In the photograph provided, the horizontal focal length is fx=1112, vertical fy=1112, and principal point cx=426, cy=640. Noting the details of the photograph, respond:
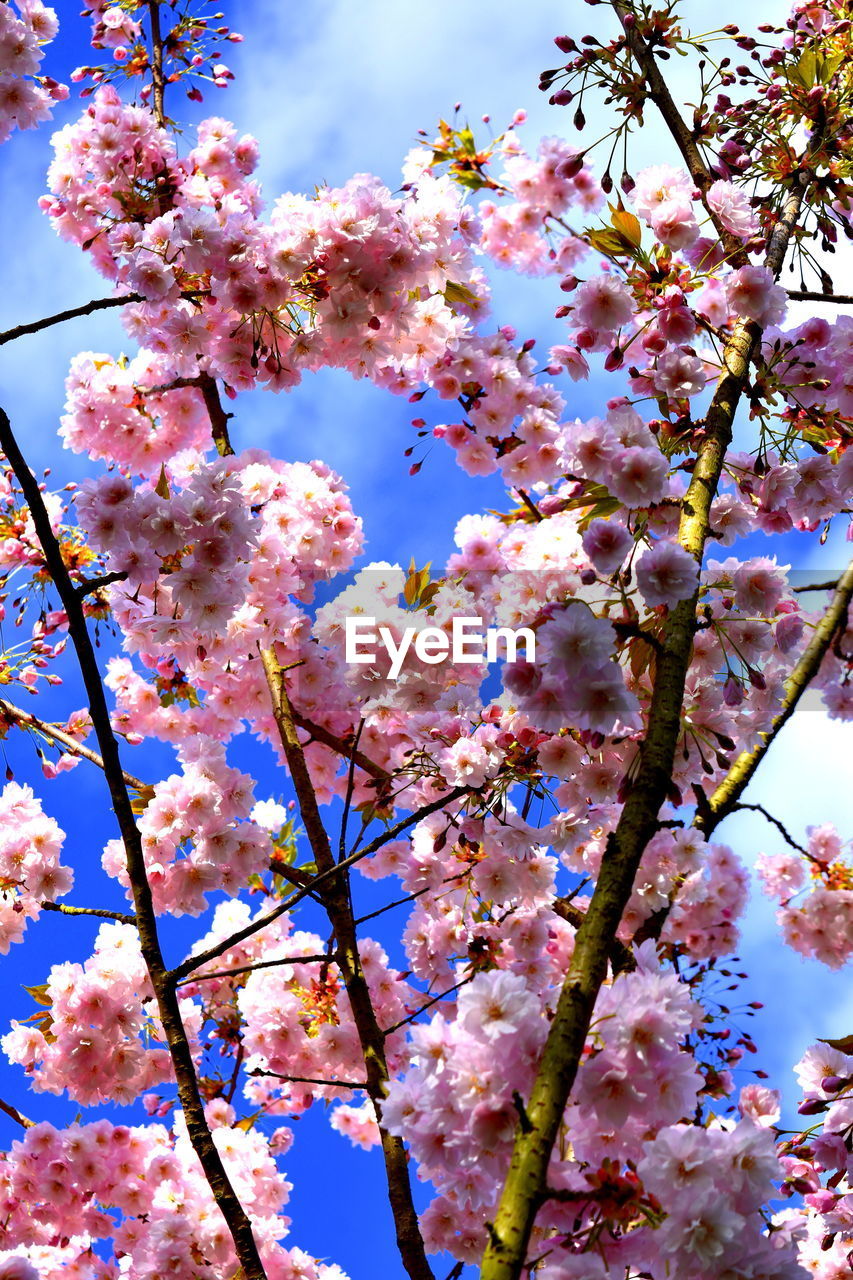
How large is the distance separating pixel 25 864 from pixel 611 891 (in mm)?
2926

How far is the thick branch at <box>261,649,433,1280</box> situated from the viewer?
3068 mm

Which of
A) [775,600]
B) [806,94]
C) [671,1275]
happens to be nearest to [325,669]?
[775,600]

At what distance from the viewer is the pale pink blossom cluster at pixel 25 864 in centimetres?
414

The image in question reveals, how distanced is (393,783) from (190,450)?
2.06 metres

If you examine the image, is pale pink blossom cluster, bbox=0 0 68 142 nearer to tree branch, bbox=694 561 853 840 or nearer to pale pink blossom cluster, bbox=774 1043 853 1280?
tree branch, bbox=694 561 853 840

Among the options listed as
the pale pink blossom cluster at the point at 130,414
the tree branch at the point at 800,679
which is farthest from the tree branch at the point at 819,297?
the pale pink blossom cluster at the point at 130,414

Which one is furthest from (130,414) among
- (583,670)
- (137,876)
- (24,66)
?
(583,670)

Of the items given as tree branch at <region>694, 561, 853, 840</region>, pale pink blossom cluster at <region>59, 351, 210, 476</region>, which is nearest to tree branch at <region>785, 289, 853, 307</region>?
tree branch at <region>694, 561, 853, 840</region>

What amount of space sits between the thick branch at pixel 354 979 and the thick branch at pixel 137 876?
0.42m

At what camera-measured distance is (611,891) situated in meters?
1.93

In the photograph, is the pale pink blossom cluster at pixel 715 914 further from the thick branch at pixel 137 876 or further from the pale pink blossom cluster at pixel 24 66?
the pale pink blossom cluster at pixel 24 66

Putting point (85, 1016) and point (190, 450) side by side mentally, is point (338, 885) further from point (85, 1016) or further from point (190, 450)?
point (190, 450)

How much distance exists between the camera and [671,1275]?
1.73m

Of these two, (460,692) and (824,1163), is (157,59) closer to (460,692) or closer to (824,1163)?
(460,692)
